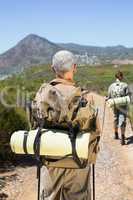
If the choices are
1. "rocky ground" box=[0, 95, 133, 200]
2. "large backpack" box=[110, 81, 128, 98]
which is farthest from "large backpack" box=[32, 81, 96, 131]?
"large backpack" box=[110, 81, 128, 98]

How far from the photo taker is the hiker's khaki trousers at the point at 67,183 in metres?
4.54

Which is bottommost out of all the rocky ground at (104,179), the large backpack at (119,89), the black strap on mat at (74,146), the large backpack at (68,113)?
the rocky ground at (104,179)

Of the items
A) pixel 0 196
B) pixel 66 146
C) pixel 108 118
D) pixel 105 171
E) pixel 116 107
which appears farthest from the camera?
pixel 108 118

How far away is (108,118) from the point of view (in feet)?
62.1

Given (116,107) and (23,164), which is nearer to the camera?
(23,164)

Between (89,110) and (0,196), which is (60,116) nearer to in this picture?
(89,110)

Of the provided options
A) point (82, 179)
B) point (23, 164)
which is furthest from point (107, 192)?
point (82, 179)

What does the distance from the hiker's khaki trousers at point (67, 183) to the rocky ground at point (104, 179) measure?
363cm

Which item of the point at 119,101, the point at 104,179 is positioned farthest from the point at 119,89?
the point at 104,179

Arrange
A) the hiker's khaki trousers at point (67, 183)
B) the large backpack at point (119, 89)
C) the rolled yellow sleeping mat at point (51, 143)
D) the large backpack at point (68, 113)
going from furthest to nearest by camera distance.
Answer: the large backpack at point (119, 89)
the hiker's khaki trousers at point (67, 183)
the large backpack at point (68, 113)
the rolled yellow sleeping mat at point (51, 143)

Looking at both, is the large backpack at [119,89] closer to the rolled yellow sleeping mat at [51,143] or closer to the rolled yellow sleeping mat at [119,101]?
the rolled yellow sleeping mat at [119,101]

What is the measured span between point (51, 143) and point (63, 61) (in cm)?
73

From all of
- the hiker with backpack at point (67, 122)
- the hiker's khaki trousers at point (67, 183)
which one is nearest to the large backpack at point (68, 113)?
the hiker with backpack at point (67, 122)

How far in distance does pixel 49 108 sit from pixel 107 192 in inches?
171
